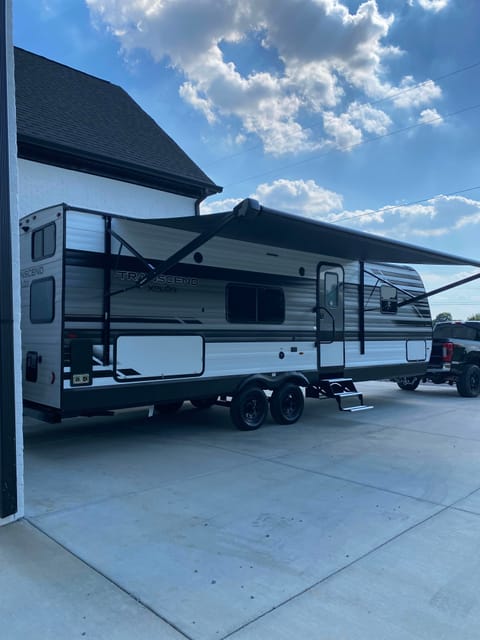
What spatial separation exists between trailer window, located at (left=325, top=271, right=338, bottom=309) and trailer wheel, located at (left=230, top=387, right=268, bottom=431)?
228 cm

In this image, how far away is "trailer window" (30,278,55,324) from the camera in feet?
20.0

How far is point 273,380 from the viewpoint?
8.18 meters

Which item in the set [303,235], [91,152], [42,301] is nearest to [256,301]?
[303,235]

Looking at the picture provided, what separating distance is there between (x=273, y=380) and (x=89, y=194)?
5.96 metres

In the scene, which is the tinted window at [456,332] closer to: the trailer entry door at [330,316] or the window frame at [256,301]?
the trailer entry door at [330,316]

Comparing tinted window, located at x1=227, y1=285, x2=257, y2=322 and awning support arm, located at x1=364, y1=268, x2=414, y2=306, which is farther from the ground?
awning support arm, located at x1=364, y1=268, x2=414, y2=306

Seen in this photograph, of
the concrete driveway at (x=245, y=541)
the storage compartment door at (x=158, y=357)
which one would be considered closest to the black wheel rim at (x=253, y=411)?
the concrete driveway at (x=245, y=541)

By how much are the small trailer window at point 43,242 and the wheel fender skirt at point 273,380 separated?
3.32 metres

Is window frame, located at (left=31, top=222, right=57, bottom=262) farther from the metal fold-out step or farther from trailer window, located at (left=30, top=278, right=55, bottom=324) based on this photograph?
the metal fold-out step

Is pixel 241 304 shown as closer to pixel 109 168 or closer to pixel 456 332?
pixel 109 168

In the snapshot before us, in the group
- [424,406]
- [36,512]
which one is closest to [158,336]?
[36,512]

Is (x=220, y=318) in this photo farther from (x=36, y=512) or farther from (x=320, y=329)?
(x=36, y=512)

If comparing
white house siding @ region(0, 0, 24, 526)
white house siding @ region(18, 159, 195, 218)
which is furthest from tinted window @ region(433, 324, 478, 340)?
white house siding @ region(0, 0, 24, 526)

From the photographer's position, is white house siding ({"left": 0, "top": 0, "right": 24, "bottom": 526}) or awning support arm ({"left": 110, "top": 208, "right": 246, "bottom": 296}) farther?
awning support arm ({"left": 110, "top": 208, "right": 246, "bottom": 296})
